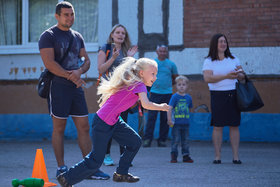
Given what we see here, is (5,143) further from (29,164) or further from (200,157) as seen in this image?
(200,157)

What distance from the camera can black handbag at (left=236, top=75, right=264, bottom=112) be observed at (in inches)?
269

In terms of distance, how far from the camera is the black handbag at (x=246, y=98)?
6824mm

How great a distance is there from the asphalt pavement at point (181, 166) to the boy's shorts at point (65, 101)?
785 millimetres

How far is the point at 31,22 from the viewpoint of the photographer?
11.7m

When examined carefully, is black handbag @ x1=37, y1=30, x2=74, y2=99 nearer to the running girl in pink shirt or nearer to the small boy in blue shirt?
the running girl in pink shirt

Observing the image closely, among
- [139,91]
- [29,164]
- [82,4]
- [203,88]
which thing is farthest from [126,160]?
[82,4]

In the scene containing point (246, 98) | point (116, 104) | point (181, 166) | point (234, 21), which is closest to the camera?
point (116, 104)

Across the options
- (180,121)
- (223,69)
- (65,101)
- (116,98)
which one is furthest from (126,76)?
(223,69)

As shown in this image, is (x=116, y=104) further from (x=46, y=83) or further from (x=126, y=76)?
(x=46, y=83)

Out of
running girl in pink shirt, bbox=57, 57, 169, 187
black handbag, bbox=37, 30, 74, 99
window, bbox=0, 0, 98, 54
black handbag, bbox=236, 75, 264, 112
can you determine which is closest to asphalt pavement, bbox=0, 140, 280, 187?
running girl in pink shirt, bbox=57, 57, 169, 187

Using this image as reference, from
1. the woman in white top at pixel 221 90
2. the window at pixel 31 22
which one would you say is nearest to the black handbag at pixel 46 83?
the woman in white top at pixel 221 90

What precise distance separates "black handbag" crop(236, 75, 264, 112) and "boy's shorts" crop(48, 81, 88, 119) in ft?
8.18

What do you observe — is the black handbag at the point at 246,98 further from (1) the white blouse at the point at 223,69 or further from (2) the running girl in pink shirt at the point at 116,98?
(2) the running girl in pink shirt at the point at 116,98

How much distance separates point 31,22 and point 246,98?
6.67 metres
